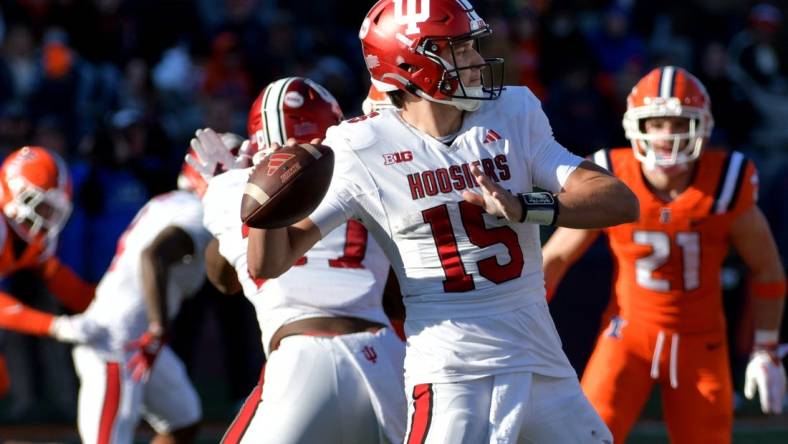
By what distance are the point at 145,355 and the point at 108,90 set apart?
4.82 m

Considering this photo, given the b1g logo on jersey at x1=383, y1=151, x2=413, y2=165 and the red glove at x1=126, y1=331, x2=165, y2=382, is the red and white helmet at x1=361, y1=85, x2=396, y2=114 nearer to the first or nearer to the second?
the b1g logo on jersey at x1=383, y1=151, x2=413, y2=165

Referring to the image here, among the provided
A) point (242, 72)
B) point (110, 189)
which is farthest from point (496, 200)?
point (242, 72)

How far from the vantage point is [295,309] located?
402 cm

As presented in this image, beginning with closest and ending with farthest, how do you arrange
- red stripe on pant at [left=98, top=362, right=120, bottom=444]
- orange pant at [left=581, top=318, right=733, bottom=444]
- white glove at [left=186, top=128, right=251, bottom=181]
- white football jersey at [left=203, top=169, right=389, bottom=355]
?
white football jersey at [left=203, top=169, right=389, bottom=355], white glove at [left=186, top=128, right=251, bottom=181], orange pant at [left=581, top=318, right=733, bottom=444], red stripe on pant at [left=98, top=362, right=120, bottom=444]

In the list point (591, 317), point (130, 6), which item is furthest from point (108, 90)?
point (591, 317)

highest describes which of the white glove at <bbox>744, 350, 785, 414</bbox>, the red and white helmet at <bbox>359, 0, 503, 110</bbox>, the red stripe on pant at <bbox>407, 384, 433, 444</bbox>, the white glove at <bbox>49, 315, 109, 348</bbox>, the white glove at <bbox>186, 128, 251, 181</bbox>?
the red and white helmet at <bbox>359, 0, 503, 110</bbox>

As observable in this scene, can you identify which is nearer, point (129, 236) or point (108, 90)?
point (129, 236)

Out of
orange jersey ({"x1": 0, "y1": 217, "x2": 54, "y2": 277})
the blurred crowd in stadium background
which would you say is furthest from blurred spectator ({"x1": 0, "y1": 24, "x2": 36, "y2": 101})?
orange jersey ({"x1": 0, "y1": 217, "x2": 54, "y2": 277})

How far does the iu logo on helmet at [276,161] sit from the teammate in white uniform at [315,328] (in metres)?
0.70

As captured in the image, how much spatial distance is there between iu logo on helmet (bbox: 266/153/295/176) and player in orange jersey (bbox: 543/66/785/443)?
5.76 ft

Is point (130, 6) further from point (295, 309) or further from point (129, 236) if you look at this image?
point (295, 309)

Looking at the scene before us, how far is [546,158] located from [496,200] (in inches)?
12.3

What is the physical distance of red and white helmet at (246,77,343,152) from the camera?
4.30 metres

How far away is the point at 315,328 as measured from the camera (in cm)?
398
